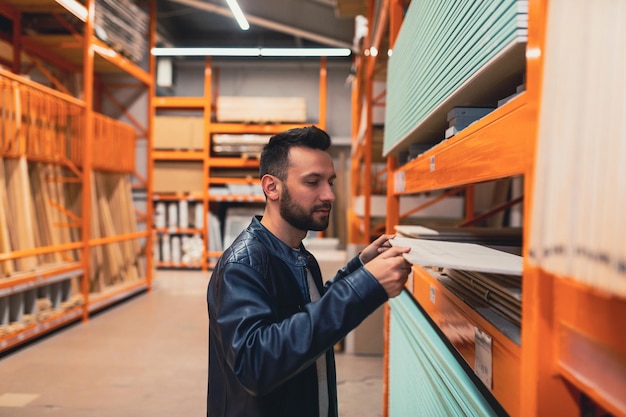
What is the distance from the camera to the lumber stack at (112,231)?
7.70m

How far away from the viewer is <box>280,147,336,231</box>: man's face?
70.4 inches

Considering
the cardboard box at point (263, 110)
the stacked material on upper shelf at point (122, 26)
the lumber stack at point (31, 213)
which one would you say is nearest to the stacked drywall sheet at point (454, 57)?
the lumber stack at point (31, 213)

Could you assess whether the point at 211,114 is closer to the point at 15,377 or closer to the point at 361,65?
the point at 361,65

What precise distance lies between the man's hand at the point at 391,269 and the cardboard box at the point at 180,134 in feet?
36.2

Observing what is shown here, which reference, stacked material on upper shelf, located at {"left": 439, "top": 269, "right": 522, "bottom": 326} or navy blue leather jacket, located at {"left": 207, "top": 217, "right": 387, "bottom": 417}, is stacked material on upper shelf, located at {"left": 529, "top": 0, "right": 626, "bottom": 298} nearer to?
stacked material on upper shelf, located at {"left": 439, "top": 269, "right": 522, "bottom": 326}

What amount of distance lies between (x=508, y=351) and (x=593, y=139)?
606 millimetres

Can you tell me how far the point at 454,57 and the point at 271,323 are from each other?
3.31ft

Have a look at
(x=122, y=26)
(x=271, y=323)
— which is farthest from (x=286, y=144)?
(x=122, y=26)

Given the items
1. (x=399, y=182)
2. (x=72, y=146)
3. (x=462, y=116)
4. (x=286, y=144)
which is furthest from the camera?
(x=72, y=146)

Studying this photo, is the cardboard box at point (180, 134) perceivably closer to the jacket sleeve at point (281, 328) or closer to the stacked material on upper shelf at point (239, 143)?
the stacked material on upper shelf at point (239, 143)

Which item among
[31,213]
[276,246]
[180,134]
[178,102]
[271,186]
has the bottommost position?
[31,213]

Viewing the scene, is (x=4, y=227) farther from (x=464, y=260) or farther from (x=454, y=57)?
(x=464, y=260)

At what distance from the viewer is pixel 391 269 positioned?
149cm

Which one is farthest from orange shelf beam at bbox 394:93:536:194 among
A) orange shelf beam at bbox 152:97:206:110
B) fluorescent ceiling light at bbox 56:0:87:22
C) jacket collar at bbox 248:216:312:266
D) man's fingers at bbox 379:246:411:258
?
orange shelf beam at bbox 152:97:206:110
